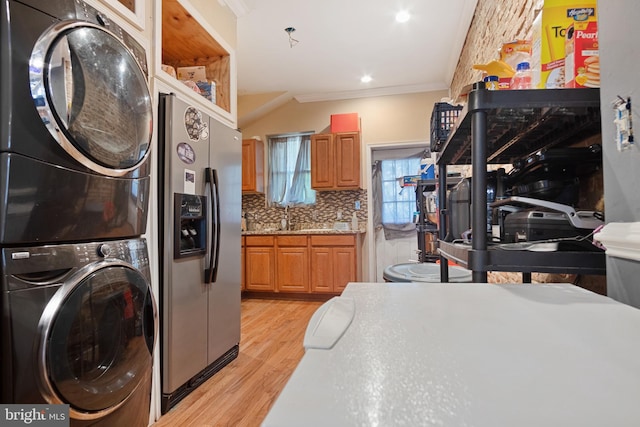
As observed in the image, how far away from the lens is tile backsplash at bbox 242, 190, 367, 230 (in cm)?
474

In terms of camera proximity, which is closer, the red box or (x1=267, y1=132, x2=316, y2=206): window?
the red box

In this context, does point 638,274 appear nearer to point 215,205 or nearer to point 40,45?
point 40,45

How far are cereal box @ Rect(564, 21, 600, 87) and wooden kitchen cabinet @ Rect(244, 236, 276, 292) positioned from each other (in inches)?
150

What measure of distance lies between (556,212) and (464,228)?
441 millimetres

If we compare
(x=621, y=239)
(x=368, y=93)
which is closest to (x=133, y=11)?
(x=621, y=239)

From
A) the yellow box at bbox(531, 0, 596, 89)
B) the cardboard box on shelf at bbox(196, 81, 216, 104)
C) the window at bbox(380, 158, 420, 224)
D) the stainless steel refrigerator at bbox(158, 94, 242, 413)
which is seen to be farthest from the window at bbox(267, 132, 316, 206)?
the yellow box at bbox(531, 0, 596, 89)

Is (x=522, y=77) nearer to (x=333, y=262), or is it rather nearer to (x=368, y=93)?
(x=333, y=262)

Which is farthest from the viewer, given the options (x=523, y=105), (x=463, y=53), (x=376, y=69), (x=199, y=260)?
(x=376, y=69)

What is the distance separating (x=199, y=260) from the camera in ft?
6.73

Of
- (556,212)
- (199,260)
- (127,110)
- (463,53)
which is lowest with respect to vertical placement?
(199,260)

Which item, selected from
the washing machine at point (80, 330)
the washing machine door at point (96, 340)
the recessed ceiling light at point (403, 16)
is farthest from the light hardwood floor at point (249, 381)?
the recessed ceiling light at point (403, 16)

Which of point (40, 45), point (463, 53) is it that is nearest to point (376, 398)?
point (40, 45)

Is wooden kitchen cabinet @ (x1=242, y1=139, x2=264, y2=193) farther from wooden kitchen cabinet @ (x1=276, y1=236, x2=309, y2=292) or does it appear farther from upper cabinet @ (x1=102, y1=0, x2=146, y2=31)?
upper cabinet @ (x1=102, y1=0, x2=146, y2=31)

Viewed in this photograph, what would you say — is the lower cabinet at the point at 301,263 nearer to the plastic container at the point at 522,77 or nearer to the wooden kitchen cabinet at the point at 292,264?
the wooden kitchen cabinet at the point at 292,264
